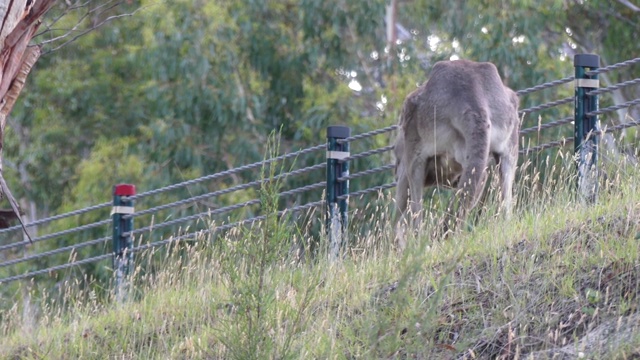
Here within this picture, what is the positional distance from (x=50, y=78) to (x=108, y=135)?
1.56 meters

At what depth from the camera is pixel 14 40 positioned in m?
6.20

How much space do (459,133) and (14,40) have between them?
3.74 metres

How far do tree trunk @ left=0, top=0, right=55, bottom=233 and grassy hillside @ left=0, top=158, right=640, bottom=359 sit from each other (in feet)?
4.53

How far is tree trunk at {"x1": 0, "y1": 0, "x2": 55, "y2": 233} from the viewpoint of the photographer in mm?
6105

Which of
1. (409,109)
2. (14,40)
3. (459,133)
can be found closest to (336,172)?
(409,109)

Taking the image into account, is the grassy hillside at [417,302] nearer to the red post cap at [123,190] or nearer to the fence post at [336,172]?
the fence post at [336,172]

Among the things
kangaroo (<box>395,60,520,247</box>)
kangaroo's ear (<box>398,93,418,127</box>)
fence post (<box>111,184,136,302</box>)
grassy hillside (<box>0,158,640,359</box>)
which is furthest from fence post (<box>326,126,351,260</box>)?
fence post (<box>111,184,136,302</box>)

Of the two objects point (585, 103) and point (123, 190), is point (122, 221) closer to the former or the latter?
point (123, 190)

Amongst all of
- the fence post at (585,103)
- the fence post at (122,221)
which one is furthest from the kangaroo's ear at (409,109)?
the fence post at (122,221)

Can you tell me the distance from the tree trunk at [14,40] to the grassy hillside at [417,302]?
138cm

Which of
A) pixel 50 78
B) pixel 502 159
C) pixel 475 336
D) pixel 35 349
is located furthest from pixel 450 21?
pixel 475 336

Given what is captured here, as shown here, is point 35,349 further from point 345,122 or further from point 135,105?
point 135,105

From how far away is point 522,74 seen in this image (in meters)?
19.3

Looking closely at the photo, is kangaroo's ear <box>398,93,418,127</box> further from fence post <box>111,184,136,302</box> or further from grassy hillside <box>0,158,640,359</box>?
fence post <box>111,184,136,302</box>
